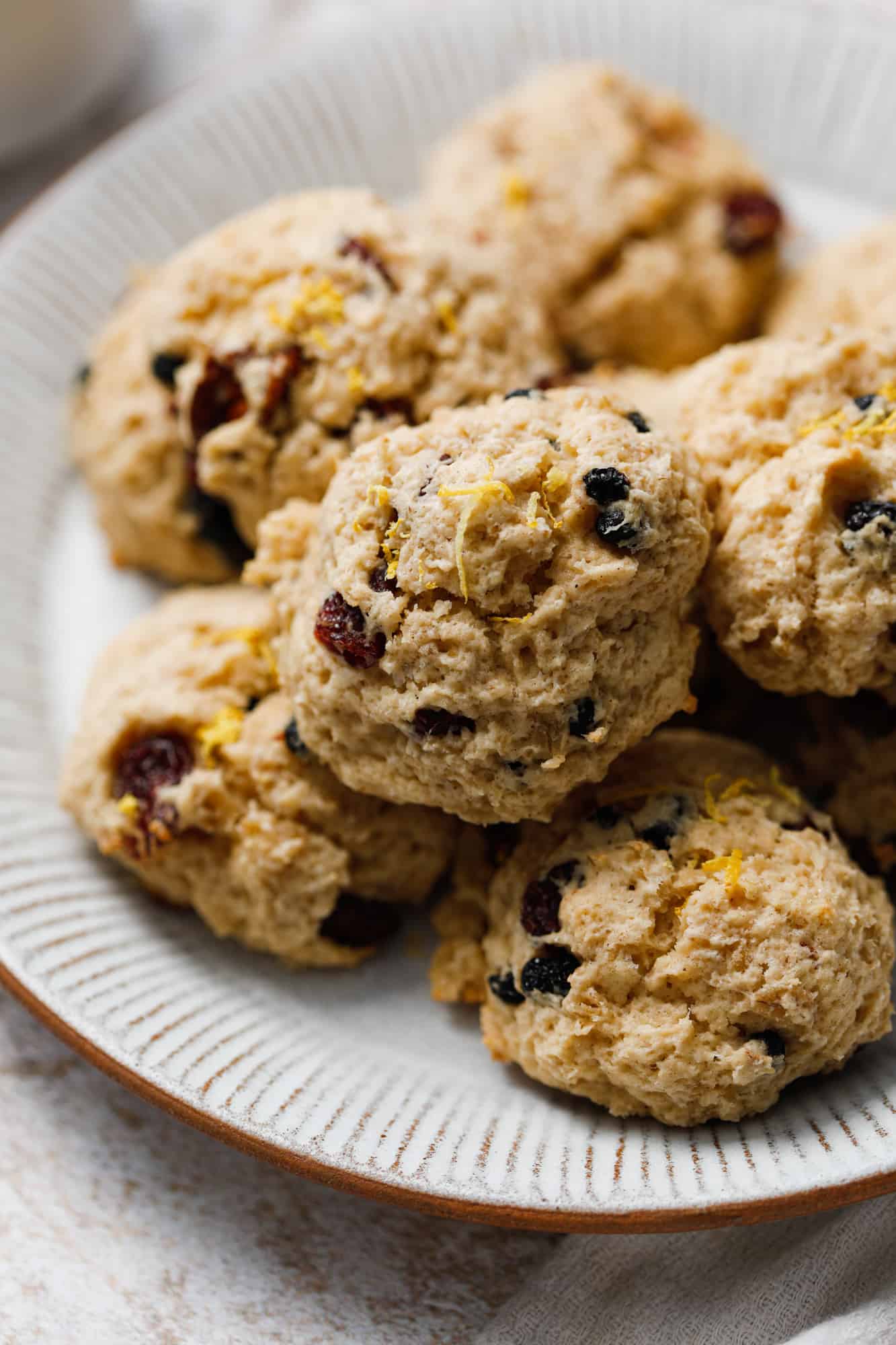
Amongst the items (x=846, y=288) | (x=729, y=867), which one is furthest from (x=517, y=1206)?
(x=846, y=288)

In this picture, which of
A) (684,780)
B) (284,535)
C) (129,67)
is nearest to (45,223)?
(129,67)

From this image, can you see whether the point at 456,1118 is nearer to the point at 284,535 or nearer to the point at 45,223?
the point at 284,535

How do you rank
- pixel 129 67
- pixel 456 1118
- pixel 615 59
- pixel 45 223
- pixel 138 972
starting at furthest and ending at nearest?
pixel 129 67 → pixel 615 59 → pixel 45 223 → pixel 138 972 → pixel 456 1118

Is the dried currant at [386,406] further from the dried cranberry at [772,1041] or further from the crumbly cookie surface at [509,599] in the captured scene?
the dried cranberry at [772,1041]

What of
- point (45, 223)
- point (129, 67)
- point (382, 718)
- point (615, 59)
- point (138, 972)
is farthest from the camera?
point (129, 67)

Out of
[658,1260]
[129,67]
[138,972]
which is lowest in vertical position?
[658,1260]

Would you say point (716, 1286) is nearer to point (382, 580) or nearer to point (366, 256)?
point (382, 580)

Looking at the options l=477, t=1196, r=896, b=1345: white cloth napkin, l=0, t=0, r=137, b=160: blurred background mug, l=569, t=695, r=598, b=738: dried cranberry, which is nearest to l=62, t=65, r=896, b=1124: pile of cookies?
l=569, t=695, r=598, b=738: dried cranberry

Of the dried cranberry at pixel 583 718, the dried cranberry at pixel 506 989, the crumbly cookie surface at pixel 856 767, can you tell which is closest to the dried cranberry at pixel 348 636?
the dried cranberry at pixel 583 718
